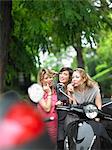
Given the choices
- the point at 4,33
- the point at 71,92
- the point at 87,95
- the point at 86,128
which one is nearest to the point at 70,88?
the point at 71,92

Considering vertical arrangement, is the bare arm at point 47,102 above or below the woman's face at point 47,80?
below

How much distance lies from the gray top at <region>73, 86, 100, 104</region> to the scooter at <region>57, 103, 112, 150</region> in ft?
0.88

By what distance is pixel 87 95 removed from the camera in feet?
14.9

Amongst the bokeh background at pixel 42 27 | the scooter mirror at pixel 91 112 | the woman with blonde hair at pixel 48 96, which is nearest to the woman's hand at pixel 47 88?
the woman with blonde hair at pixel 48 96

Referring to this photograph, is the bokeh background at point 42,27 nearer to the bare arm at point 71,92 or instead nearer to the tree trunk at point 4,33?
the tree trunk at point 4,33

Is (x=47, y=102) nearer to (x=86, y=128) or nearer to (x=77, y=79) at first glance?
(x=77, y=79)

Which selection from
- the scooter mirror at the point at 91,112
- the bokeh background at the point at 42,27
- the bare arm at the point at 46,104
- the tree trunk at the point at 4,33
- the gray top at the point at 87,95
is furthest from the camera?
the tree trunk at the point at 4,33

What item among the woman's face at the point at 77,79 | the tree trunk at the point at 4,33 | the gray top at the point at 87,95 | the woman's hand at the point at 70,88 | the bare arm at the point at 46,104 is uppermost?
the tree trunk at the point at 4,33

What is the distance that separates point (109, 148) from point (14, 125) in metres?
3.29

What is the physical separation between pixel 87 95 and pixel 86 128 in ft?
1.90

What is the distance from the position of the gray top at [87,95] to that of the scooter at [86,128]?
27 cm

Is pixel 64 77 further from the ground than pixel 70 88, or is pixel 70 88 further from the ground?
pixel 64 77

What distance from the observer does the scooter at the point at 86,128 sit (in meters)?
3.99

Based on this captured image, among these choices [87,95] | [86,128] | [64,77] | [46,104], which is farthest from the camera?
[64,77]
